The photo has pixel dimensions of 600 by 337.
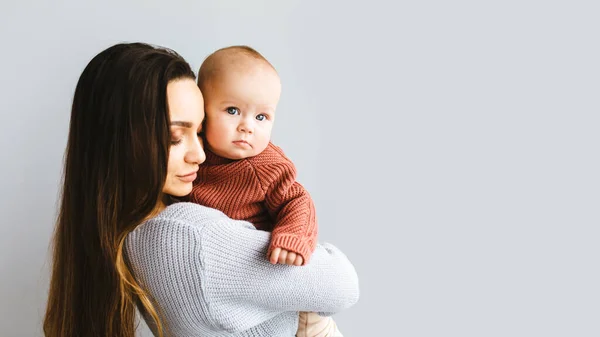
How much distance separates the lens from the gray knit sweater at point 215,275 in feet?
4.10

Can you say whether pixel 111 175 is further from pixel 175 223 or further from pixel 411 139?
→ pixel 411 139

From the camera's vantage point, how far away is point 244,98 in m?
1.44

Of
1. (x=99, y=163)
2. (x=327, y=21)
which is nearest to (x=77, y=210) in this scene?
(x=99, y=163)

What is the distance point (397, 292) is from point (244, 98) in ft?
3.48

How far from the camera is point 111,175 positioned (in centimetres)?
128

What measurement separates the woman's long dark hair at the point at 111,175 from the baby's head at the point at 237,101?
13 cm

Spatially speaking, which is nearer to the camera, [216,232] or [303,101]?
[216,232]

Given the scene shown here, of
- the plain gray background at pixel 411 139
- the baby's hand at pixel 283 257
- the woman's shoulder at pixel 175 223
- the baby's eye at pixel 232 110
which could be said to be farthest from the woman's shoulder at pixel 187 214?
the plain gray background at pixel 411 139

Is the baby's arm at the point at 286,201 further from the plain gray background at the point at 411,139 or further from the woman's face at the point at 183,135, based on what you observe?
the plain gray background at the point at 411,139

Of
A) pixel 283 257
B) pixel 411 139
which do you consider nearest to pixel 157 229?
pixel 283 257

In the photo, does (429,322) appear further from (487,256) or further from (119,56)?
(119,56)

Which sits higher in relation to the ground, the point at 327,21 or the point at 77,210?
the point at 327,21

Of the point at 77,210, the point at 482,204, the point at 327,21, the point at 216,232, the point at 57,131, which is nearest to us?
the point at 216,232

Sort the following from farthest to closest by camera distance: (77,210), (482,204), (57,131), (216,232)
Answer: (482,204) < (57,131) < (77,210) < (216,232)
